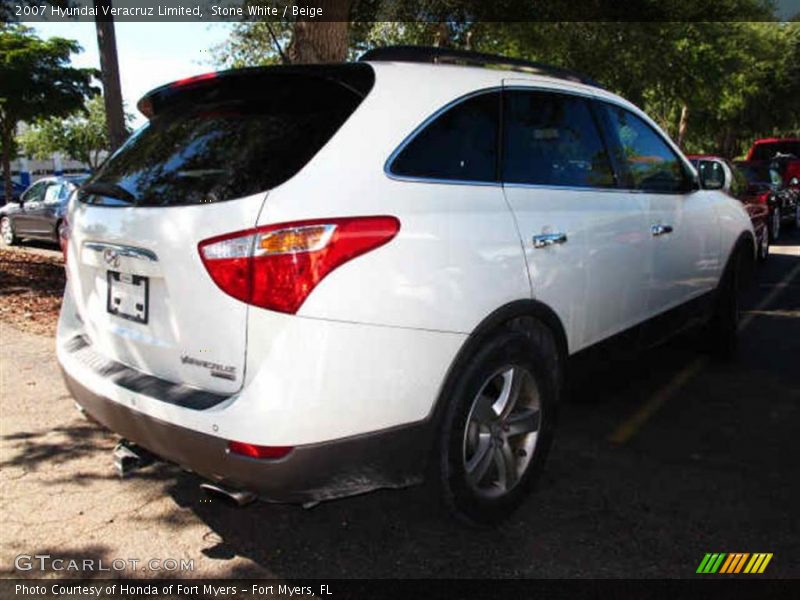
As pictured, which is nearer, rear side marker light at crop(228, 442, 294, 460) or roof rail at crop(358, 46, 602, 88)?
rear side marker light at crop(228, 442, 294, 460)

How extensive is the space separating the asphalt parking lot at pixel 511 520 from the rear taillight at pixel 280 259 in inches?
43.5

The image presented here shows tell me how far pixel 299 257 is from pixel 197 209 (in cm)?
44

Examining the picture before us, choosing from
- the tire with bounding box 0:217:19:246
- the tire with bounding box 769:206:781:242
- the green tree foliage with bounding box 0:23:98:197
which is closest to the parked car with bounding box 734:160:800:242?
the tire with bounding box 769:206:781:242

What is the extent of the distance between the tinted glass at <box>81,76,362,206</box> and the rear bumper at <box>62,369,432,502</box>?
0.82 meters

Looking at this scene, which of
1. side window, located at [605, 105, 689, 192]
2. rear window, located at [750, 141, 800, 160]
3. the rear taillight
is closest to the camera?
the rear taillight

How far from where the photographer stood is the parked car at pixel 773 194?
39.1 feet

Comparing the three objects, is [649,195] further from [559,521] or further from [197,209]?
[197,209]

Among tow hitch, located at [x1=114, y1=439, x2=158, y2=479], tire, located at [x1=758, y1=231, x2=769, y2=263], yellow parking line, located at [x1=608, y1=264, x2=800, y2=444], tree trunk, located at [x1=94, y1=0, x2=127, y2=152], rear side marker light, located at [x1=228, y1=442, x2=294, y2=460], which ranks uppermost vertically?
tree trunk, located at [x1=94, y1=0, x2=127, y2=152]

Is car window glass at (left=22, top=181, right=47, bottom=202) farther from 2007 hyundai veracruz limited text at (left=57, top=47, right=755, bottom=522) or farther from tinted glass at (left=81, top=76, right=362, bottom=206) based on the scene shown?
tinted glass at (left=81, top=76, right=362, bottom=206)

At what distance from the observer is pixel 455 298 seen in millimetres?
2799

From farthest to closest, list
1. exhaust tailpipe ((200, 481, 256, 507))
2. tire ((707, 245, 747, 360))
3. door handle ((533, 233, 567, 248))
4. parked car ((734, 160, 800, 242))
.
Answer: parked car ((734, 160, 800, 242)) < tire ((707, 245, 747, 360)) < door handle ((533, 233, 567, 248)) < exhaust tailpipe ((200, 481, 256, 507))

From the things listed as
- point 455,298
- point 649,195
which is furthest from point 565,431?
point 455,298

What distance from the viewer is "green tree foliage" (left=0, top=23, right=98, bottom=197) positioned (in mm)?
20812

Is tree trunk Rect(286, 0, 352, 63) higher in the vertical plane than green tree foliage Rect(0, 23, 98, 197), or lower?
lower
